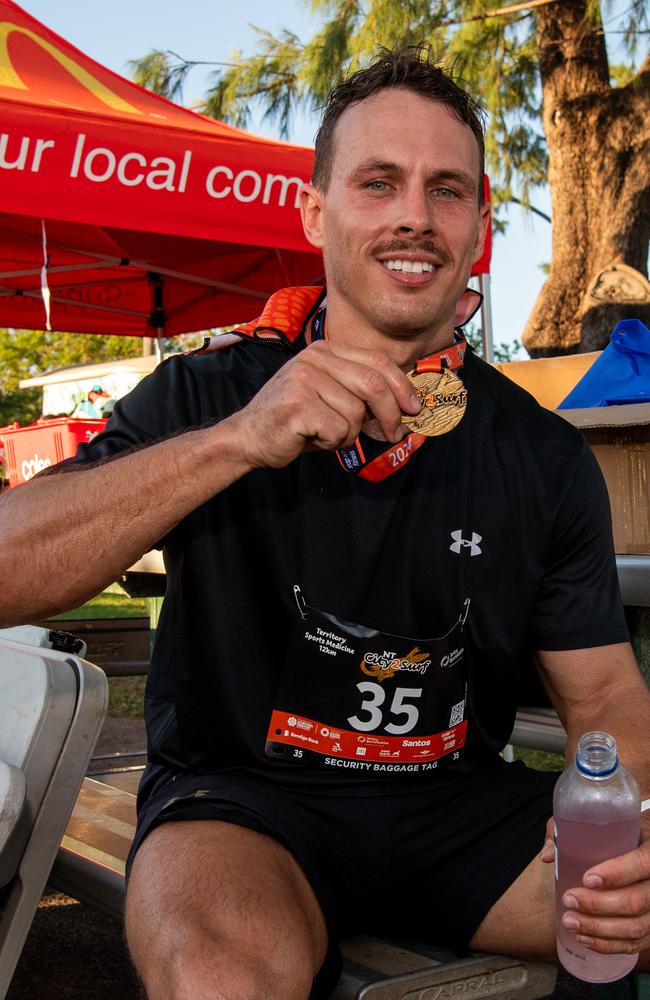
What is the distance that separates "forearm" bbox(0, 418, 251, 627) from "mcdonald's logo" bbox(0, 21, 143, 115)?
364cm

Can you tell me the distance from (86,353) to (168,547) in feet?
78.7

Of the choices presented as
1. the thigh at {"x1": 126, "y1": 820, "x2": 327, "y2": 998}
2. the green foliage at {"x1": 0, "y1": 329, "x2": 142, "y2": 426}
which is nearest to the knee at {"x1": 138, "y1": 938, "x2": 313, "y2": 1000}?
the thigh at {"x1": 126, "y1": 820, "x2": 327, "y2": 998}

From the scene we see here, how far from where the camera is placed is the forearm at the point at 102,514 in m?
1.63

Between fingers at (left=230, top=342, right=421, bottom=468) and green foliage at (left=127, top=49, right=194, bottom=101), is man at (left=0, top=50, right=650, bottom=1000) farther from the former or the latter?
green foliage at (left=127, top=49, right=194, bottom=101)

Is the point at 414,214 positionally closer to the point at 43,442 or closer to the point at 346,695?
the point at 346,695

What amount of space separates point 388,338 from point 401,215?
0.23m

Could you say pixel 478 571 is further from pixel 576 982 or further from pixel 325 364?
pixel 576 982

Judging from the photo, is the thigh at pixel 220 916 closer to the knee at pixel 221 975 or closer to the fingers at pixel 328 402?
the knee at pixel 221 975

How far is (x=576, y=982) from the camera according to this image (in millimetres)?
3182

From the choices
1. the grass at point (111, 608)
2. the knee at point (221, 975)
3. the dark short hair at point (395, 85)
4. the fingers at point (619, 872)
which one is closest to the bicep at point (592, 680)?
the fingers at point (619, 872)

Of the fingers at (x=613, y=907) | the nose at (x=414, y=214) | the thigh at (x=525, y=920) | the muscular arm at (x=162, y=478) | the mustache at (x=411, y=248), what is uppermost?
the nose at (x=414, y=214)

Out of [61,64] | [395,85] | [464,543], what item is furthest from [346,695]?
[61,64]

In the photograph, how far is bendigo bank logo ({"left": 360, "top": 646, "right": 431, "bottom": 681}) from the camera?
5.96 feet

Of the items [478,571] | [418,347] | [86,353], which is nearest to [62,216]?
[418,347]
